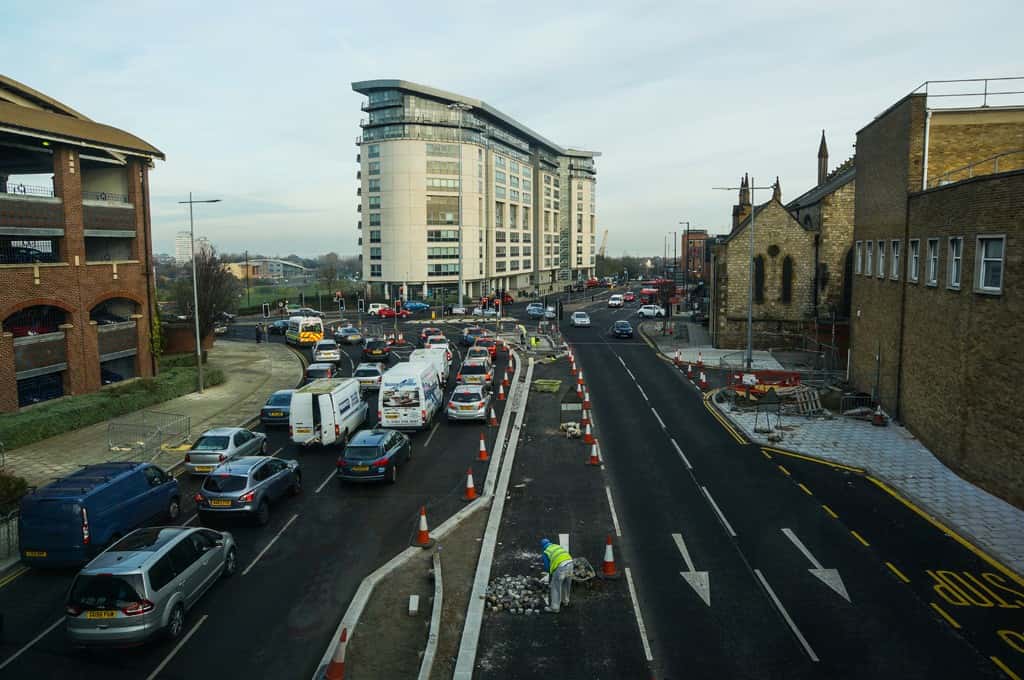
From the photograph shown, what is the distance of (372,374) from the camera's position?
36.6 m

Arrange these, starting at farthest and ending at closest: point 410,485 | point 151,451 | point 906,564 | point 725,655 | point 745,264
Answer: point 745,264
point 151,451
point 410,485
point 906,564
point 725,655

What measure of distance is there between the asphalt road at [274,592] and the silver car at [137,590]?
0.48 m

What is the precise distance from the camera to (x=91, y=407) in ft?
94.2

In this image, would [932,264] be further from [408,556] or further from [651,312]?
Answer: [651,312]

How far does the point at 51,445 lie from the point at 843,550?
2591cm

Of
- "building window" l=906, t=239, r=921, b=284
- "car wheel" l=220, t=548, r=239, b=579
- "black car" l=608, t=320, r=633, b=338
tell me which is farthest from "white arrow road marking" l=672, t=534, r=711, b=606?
"black car" l=608, t=320, r=633, b=338

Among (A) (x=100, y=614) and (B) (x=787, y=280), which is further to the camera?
(B) (x=787, y=280)

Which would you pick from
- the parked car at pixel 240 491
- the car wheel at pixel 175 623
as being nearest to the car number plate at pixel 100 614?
the car wheel at pixel 175 623

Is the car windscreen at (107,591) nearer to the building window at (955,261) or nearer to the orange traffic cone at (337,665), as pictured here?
the orange traffic cone at (337,665)

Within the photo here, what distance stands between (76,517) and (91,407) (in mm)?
16034

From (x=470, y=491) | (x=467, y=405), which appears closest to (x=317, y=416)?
(x=467, y=405)

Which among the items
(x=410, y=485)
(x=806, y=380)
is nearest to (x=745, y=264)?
(x=806, y=380)

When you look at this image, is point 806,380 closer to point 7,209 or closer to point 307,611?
point 307,611

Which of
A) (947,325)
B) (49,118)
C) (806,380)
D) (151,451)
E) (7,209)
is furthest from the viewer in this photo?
(806,380)
